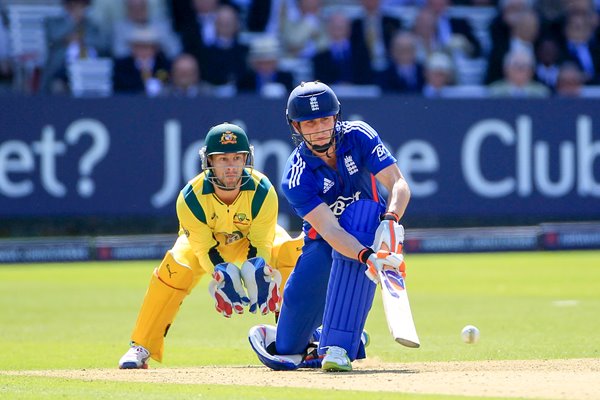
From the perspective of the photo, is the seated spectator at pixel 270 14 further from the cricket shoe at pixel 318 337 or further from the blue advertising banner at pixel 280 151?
the cricket shoe at pixel 318 337

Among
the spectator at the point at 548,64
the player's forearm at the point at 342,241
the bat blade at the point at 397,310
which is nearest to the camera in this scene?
the bat blade at the point at 397,310

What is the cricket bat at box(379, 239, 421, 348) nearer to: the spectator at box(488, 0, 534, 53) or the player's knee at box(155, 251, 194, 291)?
the player's knee at box(155, 251, 194, 291)

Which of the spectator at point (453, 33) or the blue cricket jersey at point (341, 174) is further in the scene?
the spectator at point (453, 33)

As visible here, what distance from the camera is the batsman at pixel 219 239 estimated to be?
25.2 ft

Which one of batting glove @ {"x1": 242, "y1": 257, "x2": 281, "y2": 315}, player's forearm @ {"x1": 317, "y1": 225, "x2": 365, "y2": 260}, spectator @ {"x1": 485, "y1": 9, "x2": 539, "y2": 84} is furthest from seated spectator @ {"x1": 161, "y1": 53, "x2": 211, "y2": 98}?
player's forearm @ {"x1": 317, "y1": 225, "x2": 365, "y2": 260}

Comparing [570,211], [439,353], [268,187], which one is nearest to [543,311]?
[439,353]

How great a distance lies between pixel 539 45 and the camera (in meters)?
18.3

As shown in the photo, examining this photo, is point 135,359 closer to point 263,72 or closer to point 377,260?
point 377,260

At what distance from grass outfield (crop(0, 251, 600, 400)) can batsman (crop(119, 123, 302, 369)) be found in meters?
0.40

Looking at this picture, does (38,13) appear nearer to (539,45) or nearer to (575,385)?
(539,45)

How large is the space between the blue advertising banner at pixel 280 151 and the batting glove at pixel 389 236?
9.23 metres

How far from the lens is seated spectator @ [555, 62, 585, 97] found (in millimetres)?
17594

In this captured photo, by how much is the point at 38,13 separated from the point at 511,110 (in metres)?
6.73

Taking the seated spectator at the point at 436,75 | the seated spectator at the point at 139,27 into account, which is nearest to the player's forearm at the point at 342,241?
the seated spectator at the point at 139,27
